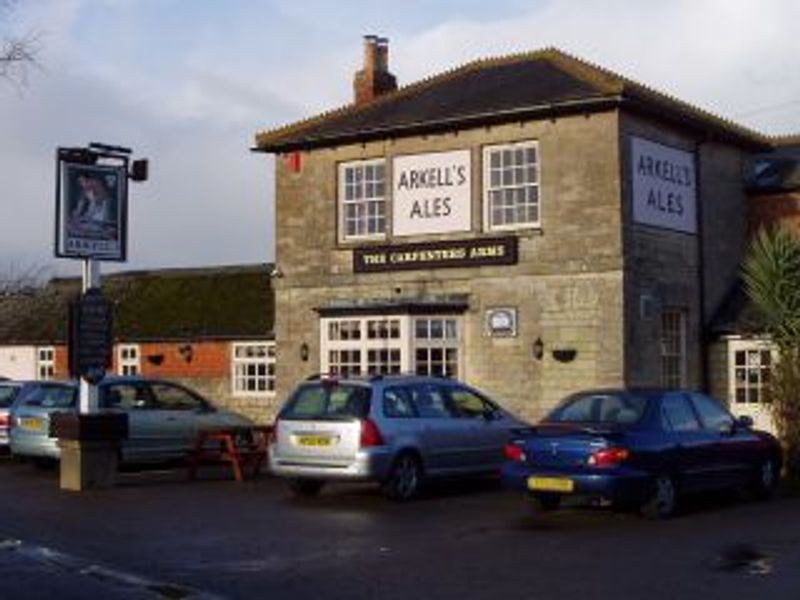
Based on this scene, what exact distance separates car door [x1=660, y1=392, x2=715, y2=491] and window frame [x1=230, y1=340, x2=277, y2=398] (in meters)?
17.2

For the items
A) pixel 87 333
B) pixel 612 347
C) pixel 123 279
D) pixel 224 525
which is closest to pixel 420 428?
pixel 224 525

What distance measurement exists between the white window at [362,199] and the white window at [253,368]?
224 inches

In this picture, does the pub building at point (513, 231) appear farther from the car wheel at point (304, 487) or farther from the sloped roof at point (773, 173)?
the car wheel at point (304, 487)

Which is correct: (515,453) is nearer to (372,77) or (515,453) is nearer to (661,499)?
(661,499)

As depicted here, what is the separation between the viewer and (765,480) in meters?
16.9

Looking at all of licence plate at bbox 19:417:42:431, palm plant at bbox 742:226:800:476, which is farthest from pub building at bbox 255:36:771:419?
licence plate at bbox 19:417:42:431

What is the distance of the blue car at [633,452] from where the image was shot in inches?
570

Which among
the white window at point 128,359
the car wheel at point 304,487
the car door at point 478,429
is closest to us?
the car wheel at point 304,487

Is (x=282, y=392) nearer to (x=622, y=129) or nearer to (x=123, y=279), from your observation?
(x=622, y=129)

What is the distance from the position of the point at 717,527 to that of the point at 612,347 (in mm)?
9719

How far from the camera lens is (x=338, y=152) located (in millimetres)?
27625

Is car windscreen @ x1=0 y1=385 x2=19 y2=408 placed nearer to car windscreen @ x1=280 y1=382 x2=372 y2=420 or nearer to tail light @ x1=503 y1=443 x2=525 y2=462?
car windscreen @ x1=280 y1=382 x2=372 y2=420

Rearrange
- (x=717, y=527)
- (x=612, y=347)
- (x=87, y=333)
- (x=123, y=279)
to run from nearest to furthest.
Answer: (x=717, y=527) → (x=87, y=333) → (x=612, y=347) → (x=123, y=279)

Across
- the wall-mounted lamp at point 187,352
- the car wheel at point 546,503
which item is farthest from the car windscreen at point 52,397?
the wall-mounted lamp at point 187,352
